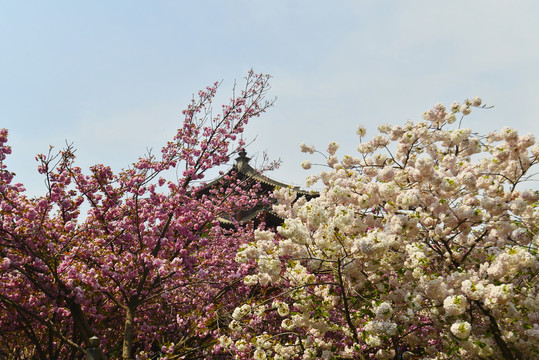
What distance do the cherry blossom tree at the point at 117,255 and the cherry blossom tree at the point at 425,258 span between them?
2.18 metres

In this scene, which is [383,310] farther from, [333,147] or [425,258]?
[333,147]

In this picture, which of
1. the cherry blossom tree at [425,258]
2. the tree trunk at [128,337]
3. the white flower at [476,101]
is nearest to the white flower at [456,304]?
the cherry blossom tree at [425,258]

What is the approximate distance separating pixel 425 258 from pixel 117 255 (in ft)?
20.3

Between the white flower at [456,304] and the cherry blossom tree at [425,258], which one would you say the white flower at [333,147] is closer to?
the cherry blossom tree at [425,258]

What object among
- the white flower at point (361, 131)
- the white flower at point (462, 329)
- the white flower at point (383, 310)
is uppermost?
the white flower at point (361, 131)

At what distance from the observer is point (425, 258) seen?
557 centimetres

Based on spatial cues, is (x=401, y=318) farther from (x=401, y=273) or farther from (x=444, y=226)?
(x=444, y=226)

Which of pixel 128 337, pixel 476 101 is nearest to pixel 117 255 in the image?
pixel 128 337

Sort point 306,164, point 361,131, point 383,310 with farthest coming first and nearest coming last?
point 306,164, point 361,131, point 383,310

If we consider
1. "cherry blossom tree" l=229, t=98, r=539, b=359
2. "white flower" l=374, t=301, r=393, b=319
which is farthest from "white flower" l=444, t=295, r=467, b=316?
"white flower" l=374, t=301, r=393, b=319

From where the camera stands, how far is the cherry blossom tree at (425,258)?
5617 mm

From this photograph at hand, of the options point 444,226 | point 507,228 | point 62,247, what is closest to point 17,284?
point 62,247

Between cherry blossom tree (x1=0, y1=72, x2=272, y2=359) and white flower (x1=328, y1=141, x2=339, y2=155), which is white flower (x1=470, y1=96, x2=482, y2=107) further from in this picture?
cherry blossom tree (x1=0, y1=72, x2=272, y2=359)

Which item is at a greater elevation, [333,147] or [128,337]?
[333,147]
